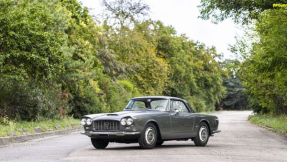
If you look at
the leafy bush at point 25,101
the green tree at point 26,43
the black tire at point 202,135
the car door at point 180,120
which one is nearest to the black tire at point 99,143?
the car door at point 180,120

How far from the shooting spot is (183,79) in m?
75.3

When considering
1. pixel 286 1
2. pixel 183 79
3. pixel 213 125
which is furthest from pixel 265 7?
pixel 183 79

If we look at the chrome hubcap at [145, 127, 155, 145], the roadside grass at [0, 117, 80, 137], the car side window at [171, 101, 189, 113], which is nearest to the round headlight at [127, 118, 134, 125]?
the chrome hubcap at [145, 127, 155, 145]

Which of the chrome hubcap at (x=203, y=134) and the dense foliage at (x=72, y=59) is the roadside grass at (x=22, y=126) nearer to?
the dense foliage at (x=72, y=59)

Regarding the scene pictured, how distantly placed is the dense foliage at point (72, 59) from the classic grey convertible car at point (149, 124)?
8421mm

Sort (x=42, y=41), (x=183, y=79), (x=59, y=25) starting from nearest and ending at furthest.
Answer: (x=42, y=41) < (x=59, y=25) < (x=183, y=79)

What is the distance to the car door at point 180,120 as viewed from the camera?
14117mm

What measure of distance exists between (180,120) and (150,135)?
156cm

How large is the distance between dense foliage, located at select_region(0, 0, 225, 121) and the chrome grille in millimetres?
8687

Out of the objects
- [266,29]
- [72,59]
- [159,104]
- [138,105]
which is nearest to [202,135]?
[159,104]

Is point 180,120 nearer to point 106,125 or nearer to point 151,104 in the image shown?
point 151,104

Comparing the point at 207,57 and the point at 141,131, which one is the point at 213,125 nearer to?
the point at 141,131

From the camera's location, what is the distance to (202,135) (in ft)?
49.2

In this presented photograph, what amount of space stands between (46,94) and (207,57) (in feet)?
→ 191
